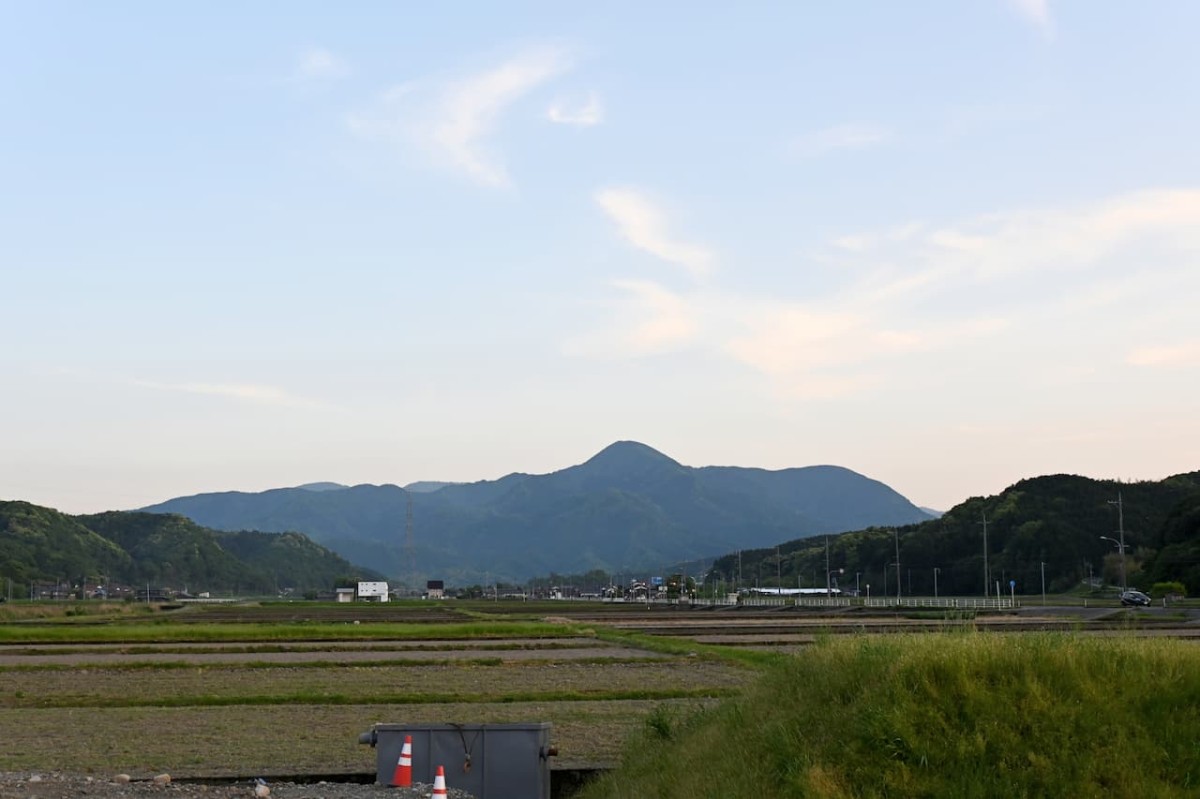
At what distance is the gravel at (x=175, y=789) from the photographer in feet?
51.7

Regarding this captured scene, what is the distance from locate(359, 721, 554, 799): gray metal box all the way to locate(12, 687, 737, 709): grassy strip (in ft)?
44.5

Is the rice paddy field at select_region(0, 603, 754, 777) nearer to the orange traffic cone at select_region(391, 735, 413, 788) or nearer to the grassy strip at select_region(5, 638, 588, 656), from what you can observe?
the grassy strip at select_region(5, 638, 588, 656)

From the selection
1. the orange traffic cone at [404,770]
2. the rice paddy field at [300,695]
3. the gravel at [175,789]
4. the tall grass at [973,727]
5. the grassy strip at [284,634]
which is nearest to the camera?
the tall grass at [973,727]

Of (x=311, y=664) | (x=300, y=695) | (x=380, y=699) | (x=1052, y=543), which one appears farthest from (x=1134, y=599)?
(x=300, y=695)

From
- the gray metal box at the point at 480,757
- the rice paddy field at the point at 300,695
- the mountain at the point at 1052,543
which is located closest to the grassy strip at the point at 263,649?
the rice paddy field at the point at 300,695

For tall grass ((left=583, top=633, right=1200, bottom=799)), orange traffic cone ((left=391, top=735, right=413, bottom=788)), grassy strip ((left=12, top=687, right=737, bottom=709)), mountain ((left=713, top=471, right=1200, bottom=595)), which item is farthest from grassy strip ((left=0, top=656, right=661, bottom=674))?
mountain ((left=713, top=471, right=1200, bottom=595))

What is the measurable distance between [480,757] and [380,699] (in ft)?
50.5

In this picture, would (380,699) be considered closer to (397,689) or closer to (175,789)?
(397,689)

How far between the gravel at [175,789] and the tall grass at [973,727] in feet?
12.1

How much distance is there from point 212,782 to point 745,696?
7600mm

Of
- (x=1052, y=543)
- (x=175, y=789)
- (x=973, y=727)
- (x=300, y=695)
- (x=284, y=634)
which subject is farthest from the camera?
(x=1052, y=543)

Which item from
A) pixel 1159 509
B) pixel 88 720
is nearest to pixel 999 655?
pixel 88 720

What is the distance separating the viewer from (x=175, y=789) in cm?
1673

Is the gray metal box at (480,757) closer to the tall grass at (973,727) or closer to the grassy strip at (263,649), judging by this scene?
the tall grass at (973,727)
